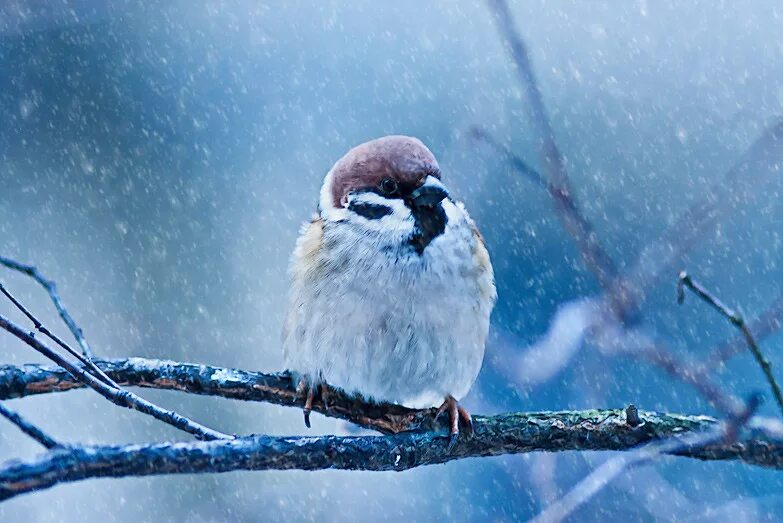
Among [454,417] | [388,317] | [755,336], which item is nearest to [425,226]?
[388,317]

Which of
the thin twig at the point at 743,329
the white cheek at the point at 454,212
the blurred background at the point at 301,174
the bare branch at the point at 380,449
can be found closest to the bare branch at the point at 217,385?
the bare branch at the point at 380,449

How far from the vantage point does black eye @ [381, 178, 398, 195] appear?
2010mm

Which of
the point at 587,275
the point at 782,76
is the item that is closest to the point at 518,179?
the point at 587,275

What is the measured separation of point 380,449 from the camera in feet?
5.34

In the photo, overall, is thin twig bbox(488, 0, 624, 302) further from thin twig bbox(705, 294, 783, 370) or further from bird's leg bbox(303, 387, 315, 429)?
bird's leg bbox(303, 387, 315, 429)

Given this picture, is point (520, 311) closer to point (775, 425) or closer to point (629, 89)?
point (629, 89)

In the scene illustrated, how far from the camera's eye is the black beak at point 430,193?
1.96 m

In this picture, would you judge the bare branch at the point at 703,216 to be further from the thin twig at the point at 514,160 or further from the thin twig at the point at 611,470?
the thin twig at the point at 611,470

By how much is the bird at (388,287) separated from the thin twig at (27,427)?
3.19 ft

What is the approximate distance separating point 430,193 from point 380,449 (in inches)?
22.8

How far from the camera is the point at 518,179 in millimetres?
3953

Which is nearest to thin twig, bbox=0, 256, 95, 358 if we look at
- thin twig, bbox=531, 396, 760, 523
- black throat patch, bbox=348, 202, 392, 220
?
thin twig, bbox=531, 396, 760, 523

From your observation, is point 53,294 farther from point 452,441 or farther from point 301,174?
point 301,174

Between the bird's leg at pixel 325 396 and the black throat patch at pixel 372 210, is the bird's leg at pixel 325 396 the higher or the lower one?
the lower one
